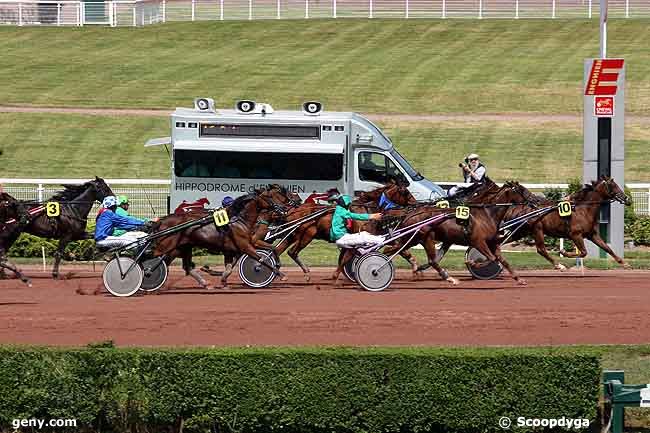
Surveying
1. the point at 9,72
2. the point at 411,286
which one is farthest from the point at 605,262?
the point at 9,72

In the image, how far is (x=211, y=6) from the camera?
168 feet

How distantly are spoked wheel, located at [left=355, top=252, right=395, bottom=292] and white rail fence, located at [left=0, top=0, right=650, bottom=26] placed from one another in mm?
31762

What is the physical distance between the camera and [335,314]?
→ 16.2 metres

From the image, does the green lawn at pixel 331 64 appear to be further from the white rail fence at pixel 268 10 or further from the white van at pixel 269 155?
the white van at pixel 269 155

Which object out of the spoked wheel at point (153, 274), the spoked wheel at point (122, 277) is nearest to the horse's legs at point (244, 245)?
the spoked wheel at point (153, 274)

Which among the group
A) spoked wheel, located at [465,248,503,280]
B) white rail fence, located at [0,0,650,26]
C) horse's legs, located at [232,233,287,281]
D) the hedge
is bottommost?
the hedge

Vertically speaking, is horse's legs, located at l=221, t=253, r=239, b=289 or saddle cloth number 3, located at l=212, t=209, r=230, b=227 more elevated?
saddle cloth number 3, located at l=212, t=209, r=230, b=227

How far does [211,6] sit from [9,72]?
10652 mm

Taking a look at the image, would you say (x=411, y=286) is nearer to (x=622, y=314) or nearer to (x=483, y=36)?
(x=622, y=314)

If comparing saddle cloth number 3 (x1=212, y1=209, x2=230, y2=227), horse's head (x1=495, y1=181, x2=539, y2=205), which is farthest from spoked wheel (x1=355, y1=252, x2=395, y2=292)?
horse's head (x1=495, y1=181, x2=539, y2=205)

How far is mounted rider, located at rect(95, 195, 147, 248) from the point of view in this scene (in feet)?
56.9

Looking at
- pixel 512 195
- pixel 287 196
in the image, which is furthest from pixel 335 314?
pixel 512 195

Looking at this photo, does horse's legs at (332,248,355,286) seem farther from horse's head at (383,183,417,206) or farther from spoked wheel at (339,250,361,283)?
horse's head at (383,183,417,206)

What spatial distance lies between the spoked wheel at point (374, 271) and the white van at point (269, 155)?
5713 millimetres
